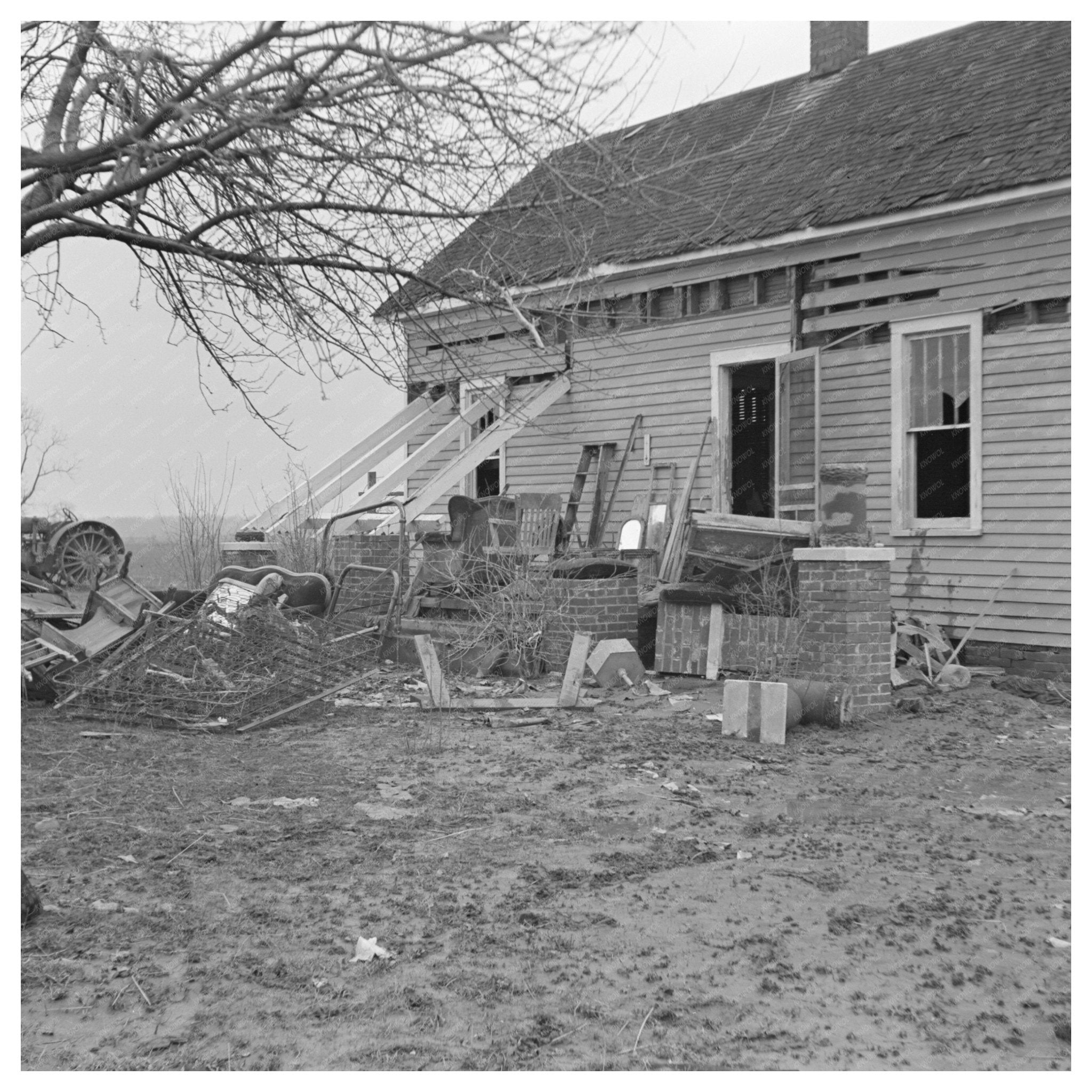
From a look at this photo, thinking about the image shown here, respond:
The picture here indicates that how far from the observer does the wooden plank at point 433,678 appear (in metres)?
8.71

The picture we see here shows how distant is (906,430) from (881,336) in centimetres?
108

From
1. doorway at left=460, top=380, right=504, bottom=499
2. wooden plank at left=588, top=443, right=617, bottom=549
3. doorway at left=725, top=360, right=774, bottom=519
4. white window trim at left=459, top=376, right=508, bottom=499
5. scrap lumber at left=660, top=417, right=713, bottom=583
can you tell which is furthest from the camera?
doorway at left=460, top=380, right=504, bottom=499

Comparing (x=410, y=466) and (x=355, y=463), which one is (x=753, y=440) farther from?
(x=355, y=463)

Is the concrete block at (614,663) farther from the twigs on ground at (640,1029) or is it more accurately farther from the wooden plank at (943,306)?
the twigs on ground at (640,1029)

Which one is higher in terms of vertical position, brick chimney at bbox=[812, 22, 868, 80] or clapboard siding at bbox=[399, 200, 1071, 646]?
brick chimney at bbox=[812, 22, 868, 80]

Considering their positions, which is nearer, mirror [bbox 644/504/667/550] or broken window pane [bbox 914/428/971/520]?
broken window pane [bbox 914/428/971/520]

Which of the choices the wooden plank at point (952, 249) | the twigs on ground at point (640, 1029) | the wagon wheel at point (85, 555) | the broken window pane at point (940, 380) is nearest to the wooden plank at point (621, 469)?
the wooden plank at point (952, 249)

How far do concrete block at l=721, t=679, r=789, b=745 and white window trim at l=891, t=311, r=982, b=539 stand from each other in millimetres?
4280

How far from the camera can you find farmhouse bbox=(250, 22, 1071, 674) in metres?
10.6

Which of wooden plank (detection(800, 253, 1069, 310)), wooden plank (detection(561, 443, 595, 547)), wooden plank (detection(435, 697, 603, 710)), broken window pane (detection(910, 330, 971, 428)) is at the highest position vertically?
wooden plank (detection(800, 253, 1069, 310))

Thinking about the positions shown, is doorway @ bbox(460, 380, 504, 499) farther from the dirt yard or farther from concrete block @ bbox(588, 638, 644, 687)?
the dirt yard

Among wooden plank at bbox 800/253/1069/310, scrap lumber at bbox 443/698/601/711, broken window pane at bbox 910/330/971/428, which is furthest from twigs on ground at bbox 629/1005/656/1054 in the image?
wooden plank at bbox 800/253/1069/310

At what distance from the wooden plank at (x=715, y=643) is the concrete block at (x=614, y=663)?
59cm

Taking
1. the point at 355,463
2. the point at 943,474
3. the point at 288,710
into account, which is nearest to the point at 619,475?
the point at 355,463
